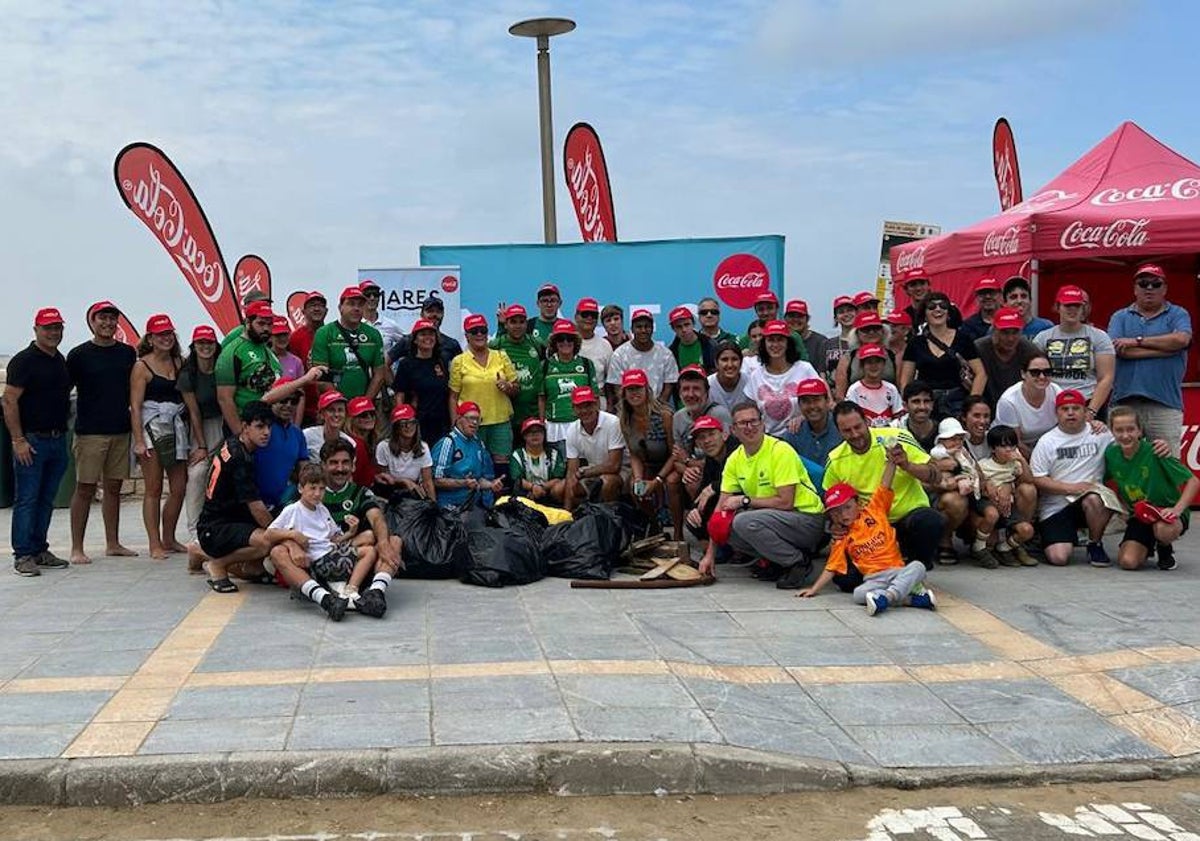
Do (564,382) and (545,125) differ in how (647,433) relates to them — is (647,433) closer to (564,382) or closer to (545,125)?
(564,382)

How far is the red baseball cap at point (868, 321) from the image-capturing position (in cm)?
834

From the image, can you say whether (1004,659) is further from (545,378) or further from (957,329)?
(545,378)

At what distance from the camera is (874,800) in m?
4.24

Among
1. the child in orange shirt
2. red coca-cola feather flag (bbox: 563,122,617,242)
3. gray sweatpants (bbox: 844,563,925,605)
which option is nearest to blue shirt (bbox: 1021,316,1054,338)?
the child in orange shirt

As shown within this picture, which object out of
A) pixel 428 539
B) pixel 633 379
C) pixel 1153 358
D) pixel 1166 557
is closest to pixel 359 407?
pixel 428 539

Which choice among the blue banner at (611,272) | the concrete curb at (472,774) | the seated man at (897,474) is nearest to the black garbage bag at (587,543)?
the seated man at (897,474)

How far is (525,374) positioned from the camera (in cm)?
907

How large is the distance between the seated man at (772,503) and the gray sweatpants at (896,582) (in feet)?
1.90

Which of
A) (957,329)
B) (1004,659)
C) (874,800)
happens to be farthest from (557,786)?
(957,329)

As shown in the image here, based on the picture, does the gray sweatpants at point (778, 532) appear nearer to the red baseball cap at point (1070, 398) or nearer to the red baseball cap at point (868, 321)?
the red baseball cap at point (868, 321)

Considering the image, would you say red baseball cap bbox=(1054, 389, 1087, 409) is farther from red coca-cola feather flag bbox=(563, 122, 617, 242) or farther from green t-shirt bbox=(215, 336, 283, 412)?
red coca-cola feather flag bbox=(563, 122, 617, 242)

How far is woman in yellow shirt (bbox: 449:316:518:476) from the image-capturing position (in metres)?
8.78

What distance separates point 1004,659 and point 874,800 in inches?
71.3

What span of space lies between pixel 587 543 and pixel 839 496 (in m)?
1.75
